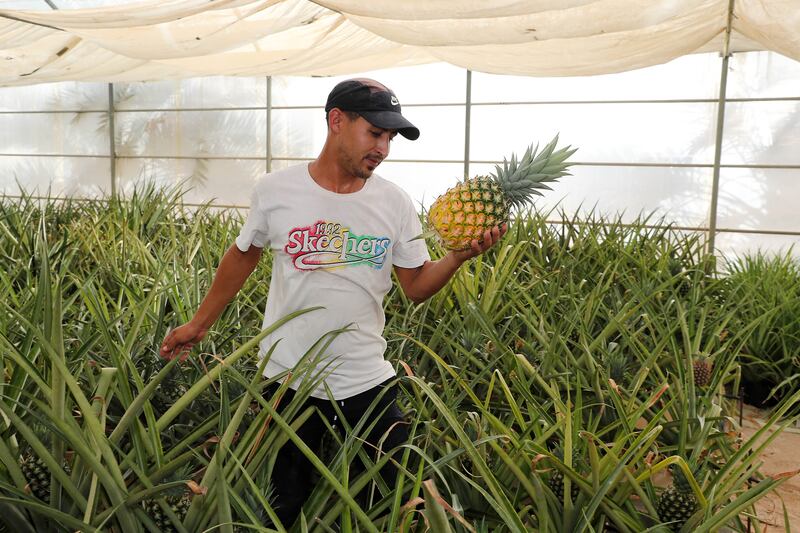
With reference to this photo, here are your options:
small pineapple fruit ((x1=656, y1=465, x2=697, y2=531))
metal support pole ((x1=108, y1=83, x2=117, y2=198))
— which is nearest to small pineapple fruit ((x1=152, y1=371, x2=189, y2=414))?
small pineapple fruit ((x1=656, y1=465, x2=697, y2=531))

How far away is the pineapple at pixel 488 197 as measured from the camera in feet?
4.43

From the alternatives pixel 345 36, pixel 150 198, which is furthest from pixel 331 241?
pixel 345 36

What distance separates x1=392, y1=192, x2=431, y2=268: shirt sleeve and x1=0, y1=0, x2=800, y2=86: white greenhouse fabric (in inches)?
72.7

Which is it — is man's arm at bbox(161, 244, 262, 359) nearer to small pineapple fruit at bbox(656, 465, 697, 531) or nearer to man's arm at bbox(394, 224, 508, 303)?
man's arm at bbox(394, 224, 508, 303)

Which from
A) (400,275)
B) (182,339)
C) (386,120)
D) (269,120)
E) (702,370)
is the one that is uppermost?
(269,120)

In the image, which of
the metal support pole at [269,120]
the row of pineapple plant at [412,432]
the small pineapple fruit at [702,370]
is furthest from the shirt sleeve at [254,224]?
the metal support pole at [269,120]

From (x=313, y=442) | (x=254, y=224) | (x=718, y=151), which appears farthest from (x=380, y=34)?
(x=718, y=151)

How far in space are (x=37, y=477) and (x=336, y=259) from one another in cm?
67

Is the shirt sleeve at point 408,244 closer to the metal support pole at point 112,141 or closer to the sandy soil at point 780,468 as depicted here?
the sandy soil at point 780,468

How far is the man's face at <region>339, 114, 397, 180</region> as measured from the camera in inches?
54.6

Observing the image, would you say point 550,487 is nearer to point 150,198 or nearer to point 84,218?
point 84,218

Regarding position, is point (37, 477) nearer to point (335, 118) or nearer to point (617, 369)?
point (335, 118)

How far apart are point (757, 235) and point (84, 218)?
5209 millimetres

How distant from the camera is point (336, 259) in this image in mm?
1443
